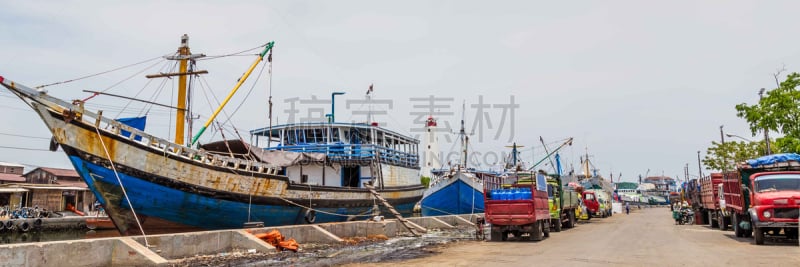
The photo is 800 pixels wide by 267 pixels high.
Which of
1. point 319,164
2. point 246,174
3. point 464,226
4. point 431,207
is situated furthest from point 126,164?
point 431,207

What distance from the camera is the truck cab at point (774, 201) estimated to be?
12344 millimetres

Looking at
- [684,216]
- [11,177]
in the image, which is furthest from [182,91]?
[11,177]

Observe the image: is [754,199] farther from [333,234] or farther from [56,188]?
[56,188]

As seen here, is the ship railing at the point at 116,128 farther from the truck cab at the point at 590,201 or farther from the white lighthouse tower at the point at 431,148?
the white lighthouse tower at the point at 431,148

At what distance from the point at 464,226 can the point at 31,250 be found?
66.7 ft

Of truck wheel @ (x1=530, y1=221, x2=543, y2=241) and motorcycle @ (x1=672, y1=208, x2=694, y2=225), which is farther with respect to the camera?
motorcycle @ (x1=672, y1=208, x2=694, y2=225)

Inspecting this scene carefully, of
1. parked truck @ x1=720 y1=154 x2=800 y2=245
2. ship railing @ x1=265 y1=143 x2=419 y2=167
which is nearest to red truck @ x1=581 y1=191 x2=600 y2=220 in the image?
ship railing @ x1=265 y1=143 x2=419 y2=167

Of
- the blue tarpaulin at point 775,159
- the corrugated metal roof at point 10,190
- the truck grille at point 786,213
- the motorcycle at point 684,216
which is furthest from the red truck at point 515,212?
the corrugated metal roof at point 10,190

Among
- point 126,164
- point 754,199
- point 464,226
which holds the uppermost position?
point 126,164

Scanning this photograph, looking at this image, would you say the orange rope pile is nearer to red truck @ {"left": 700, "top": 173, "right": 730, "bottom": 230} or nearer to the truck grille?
the truck grille

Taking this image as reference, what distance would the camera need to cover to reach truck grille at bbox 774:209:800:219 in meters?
12.3

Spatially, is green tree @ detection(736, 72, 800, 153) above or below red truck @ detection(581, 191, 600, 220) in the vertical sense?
above

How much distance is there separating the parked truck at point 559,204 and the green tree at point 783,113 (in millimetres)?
8294

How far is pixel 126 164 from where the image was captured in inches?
537
